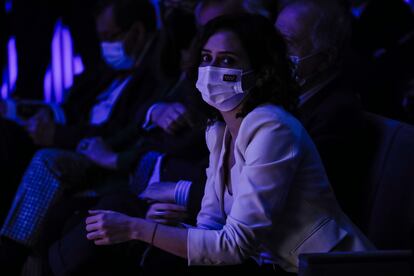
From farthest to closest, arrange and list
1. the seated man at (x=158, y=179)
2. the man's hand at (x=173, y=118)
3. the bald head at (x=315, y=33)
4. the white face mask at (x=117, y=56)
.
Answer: the white face mask at (x=117, y=56) < the man's hand at (x=173, y=118) < the bald head at (x=315, y=33) < the seated man at (x=158, y=179)

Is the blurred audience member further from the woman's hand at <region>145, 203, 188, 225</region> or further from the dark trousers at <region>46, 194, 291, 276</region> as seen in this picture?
the woman's hand at <region>145, 203, 188, 225</region>

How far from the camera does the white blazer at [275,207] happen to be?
1.89 m

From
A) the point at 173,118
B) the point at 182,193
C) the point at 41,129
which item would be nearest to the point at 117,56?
the point at 41,129

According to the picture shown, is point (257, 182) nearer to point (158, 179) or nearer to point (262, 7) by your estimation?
point (158, 179)

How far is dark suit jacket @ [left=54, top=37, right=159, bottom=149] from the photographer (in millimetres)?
3637

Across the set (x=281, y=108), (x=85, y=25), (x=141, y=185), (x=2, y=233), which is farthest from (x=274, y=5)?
(x=85, y=25)

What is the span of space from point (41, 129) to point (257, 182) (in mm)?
2241

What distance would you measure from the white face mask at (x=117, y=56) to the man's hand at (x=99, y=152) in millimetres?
506

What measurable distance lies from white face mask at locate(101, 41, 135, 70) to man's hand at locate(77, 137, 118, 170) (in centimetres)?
51

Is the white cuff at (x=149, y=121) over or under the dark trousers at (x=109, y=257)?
over

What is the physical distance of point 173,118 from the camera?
3047mm

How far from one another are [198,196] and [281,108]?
0.52 metres

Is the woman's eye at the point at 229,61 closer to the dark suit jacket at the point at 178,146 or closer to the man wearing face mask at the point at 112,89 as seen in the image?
the dark suit jacket at the point at 178,146

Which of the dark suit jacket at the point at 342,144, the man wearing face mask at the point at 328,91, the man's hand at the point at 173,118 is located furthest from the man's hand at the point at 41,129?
the dark suit jacket at the point at 342,144
